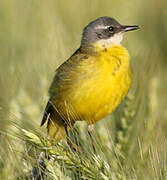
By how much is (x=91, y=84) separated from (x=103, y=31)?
0.89 meters

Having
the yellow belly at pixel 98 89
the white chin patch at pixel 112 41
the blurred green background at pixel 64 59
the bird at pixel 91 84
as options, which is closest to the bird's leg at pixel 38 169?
the blurred green background at pixel 64 59

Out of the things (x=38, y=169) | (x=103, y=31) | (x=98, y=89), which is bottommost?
(x=98, y=89)

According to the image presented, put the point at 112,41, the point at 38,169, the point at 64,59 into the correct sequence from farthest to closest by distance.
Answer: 1. the point at 112,41
2. the point at 64,59
3. the point at 38,169

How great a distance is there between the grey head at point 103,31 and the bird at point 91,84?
0.11 m

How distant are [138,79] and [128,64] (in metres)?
0.54

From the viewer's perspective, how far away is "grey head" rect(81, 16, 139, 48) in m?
4.65

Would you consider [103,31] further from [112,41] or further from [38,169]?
[38,169]

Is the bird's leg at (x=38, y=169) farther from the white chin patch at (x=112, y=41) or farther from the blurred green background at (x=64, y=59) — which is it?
the white chin patch at (x=112, y=41)

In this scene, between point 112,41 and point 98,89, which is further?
point 112,41

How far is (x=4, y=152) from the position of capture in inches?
104

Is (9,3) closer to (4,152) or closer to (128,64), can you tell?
(128,64)

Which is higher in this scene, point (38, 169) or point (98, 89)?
point (38, 169)

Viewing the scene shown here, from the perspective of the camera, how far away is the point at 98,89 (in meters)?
4.02

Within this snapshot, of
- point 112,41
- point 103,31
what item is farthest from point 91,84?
point 103,31
